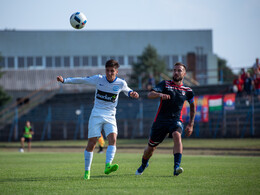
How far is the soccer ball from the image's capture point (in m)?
12.0

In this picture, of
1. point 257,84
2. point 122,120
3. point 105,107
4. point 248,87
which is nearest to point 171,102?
point 105,107

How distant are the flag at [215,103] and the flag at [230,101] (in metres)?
0.39

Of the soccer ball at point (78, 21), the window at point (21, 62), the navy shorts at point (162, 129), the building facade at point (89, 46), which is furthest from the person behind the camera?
the window at point (21, 62)

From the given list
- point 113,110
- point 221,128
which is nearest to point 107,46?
point 221,128

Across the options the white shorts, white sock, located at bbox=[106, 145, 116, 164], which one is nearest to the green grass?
white sock, located at bbox=[106, 145, 116, 164]

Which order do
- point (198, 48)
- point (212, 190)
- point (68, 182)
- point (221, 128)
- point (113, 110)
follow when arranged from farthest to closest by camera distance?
point (198, 48)
point (221, 128)
point (113, 110)
point (68, 182)
point (212, 190)

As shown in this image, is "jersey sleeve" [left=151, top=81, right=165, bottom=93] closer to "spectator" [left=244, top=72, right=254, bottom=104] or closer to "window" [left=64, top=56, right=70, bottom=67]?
"spectator" [left=244, top=72, right=254, bottom=104]

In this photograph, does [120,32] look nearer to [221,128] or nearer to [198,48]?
[198,48]

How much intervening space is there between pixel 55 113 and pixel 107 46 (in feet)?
83.2

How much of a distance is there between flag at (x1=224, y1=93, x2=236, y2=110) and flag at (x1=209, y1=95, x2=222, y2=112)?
1.28 feet

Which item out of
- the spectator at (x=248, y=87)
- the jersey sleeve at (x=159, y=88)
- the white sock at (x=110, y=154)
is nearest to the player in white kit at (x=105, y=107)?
the white sock at (x=110, y=154)

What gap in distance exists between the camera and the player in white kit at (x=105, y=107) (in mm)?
A: 9703

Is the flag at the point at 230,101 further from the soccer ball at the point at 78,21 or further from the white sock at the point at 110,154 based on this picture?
the white sock at the point at 110,154

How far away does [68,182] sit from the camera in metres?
8.93
